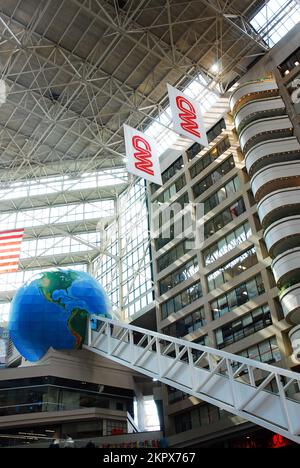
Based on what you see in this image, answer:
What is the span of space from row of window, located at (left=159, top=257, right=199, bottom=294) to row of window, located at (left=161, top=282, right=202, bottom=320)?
4.03 feet

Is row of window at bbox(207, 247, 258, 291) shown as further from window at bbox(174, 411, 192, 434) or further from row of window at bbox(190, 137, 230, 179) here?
row of window at bbox(190, 137, 230, 179)

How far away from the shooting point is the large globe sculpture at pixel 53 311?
26.7 meters

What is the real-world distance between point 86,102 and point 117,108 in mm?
3172

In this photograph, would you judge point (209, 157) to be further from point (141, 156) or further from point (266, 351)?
point (266, 351)

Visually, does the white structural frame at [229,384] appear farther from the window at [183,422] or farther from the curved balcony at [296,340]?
the window at [183,422]

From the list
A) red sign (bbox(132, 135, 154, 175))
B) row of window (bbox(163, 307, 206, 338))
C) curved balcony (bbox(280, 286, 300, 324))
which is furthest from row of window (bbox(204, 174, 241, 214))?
curved balcony (bbox(280, 286, 300, 324))

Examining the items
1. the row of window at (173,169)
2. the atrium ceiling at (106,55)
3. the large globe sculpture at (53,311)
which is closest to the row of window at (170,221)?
the row of window at (173,169)

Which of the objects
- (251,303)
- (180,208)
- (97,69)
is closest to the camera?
(251,303)

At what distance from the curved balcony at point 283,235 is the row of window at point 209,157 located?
40.0 feet

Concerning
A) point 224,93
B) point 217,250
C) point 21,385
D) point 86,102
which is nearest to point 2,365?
point 21,385

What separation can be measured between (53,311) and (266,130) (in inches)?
804

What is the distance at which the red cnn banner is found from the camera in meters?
27.5

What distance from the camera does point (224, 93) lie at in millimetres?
42062

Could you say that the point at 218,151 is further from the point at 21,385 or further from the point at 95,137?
the point at 21,385
